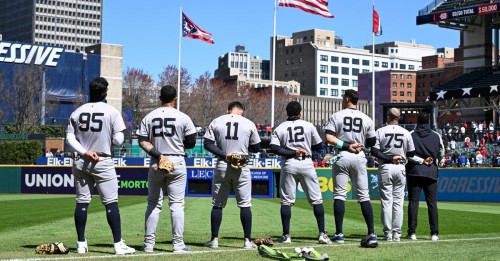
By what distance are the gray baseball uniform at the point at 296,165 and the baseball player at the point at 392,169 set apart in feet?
3.75

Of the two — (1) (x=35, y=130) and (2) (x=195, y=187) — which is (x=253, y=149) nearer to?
(2) (x=195, y=187)

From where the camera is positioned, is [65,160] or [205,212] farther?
[65,160]

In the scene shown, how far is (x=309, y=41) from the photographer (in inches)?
6983

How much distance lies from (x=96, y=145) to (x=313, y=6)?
86.8 ft

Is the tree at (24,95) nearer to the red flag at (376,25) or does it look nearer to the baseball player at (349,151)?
the red flag at (376,25)

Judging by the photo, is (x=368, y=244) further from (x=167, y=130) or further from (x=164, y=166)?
(x=167, y=130)

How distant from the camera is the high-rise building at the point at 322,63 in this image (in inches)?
6590

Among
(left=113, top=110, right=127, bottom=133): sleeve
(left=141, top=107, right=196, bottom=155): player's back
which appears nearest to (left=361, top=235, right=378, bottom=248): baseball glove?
(left=141, top=107, right=196, bottom=155): player's back

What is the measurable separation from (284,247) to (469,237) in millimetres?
3541

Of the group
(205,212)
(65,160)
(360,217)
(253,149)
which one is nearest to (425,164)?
(253,149)

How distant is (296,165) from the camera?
10.8m

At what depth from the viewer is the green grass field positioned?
29.8 feet

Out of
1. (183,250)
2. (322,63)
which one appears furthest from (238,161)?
(322,63)

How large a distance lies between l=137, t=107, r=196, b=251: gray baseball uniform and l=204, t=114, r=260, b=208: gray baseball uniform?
70 cm
